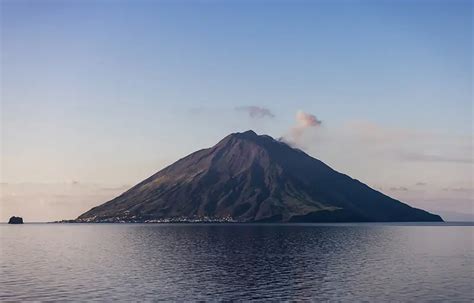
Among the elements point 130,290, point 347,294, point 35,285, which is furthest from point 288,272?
point 35,285

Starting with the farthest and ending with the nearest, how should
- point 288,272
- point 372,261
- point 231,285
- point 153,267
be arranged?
point 372,261
point 153,267
point 288,272
point 231,285

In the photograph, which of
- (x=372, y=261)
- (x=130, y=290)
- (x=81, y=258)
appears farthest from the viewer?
(x=81, y=258)

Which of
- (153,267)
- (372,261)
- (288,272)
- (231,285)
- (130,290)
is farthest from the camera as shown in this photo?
(372,261)

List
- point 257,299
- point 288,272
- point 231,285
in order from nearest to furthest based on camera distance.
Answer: point 257,299
point 231,285
point 288,272

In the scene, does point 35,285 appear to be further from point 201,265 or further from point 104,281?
point 201,265

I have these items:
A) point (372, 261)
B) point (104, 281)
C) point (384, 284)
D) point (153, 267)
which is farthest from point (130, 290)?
point (372, 261)

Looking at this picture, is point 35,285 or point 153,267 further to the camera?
point 153,267

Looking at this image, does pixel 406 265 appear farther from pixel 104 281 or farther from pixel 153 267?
pixel 104 281

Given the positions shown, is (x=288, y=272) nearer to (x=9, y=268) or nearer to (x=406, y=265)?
(x=406, y=265)

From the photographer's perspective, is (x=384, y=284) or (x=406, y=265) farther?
(x=406, y=265)
